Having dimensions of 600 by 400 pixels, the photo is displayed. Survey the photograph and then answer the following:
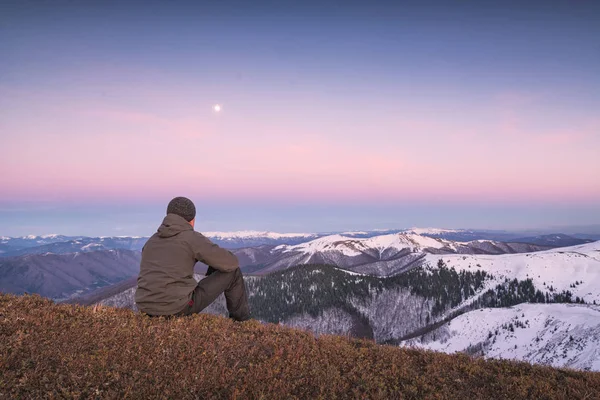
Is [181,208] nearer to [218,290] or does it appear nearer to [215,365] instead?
[218,290]

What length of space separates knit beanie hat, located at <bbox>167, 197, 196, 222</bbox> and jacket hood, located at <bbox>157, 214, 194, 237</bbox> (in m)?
0.15

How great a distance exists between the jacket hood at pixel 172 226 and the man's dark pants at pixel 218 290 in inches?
52.3

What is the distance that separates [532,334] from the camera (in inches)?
5620

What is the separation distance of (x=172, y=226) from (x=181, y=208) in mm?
529

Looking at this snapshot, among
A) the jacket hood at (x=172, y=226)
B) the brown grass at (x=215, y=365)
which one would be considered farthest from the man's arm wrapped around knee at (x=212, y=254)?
the brown grass at (x=215, y=365)

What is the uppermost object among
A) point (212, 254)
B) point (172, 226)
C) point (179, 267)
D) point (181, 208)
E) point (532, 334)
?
point (181, 208)

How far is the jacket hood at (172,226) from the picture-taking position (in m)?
7.66

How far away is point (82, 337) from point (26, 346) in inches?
37.4

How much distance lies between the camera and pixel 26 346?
627cm

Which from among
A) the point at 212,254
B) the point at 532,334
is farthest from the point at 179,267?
the point at 532,334

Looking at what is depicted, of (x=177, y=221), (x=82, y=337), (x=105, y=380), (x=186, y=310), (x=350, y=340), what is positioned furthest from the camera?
(x=350, y=340)

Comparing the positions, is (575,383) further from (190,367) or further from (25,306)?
(25,306)

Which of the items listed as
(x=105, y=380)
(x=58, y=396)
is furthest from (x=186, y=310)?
(x=58, y=396)

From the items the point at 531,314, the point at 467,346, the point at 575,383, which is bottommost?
the point at 467,346
